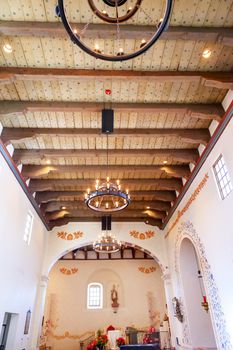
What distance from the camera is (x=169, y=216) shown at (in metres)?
9.95

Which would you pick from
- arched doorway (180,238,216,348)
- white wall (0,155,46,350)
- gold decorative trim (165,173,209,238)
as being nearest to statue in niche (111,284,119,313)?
white wall (0,155,46,350)

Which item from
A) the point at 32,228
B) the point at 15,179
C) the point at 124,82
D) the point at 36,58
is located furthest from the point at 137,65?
the point at 32,228

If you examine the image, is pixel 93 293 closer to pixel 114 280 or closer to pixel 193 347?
pixel 114 280

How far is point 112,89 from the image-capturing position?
211 inches

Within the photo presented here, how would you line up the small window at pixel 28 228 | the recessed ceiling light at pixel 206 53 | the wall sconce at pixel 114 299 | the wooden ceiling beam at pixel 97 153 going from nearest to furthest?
the recessed ceiling light at pixel 206 53
the wooden ceiling beam at pixel 97 153
the small window at pixel 28 228
the wall sconce at pixel 114 299

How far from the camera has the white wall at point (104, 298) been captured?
13594 millimetres

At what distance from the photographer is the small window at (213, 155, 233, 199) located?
5371 millimetres

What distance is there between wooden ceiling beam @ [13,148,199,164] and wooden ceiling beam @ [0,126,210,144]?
824 millimetres

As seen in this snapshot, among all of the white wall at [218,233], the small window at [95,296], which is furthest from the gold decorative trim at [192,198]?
the small window at [95,296]

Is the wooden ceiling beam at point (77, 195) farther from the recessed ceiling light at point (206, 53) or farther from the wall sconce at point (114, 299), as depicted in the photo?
the wall sconce at point (114, 299)

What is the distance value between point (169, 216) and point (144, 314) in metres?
7.02

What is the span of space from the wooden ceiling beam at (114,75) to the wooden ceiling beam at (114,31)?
0.70 metres

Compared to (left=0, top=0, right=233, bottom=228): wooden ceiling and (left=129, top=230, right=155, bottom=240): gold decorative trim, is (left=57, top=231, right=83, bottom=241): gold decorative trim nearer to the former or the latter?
(left=129, top=230, right=155, bottom=240): gold decorative trim

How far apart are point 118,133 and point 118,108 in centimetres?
83
